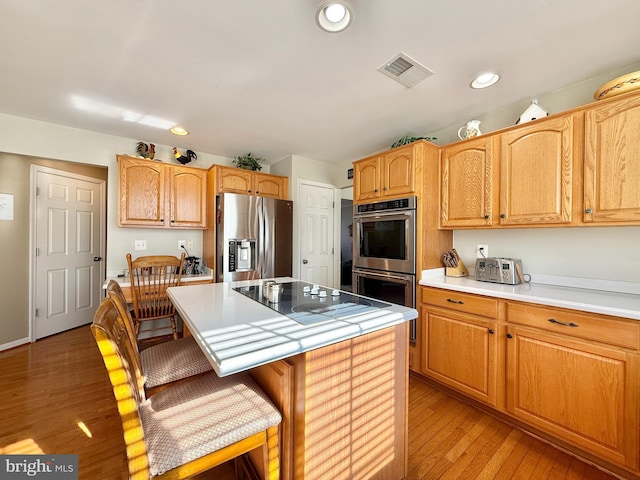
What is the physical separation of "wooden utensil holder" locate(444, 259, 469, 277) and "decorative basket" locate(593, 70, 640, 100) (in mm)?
1452

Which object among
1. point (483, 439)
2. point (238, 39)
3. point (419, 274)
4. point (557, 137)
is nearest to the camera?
point (238, 39)

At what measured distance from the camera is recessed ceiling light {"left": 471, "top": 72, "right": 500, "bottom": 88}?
1838mm

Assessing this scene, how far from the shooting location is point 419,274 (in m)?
2.30

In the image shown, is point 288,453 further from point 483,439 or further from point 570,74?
point 570,74

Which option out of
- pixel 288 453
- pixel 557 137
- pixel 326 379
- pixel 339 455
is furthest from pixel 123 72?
pixel 557 137

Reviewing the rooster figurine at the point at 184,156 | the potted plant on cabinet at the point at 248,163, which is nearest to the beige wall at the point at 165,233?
the rooster figurine at the point at 184,156

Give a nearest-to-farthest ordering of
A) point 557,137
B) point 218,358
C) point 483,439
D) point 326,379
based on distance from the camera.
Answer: point 218,358 → point 326,379 → point 483,439 → point 557,137

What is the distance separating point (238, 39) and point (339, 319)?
166 centimetres

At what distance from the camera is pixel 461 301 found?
2.00 metres

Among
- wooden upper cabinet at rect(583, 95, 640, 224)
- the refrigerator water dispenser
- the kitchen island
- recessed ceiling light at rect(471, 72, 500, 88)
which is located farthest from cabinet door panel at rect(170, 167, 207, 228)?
wooden upper cabinet at rect(583, 95, 640, 224)

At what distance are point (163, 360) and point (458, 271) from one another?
2357mm

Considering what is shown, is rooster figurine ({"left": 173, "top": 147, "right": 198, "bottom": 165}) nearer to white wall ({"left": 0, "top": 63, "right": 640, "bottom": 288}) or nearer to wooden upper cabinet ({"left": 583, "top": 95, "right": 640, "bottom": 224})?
white wall ({"left": 0, "top": 63, "right": 640, "bottom": 288})

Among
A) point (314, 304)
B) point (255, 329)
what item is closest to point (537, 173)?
point (314, 304)

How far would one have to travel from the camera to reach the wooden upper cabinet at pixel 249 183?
315 cm
